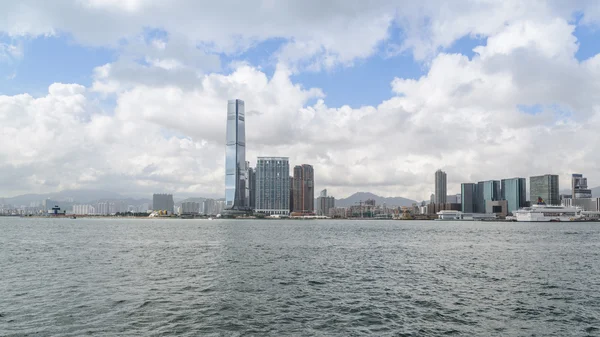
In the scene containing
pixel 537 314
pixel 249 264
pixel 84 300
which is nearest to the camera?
pixel 537 314

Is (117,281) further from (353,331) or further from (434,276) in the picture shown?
(434,276)

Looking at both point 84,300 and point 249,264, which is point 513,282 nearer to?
point 249,264

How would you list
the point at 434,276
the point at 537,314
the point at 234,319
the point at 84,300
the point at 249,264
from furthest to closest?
the point at 249,264 → the point at 434,276 → the point at 84,300 → the point at 537,314 → the point at 234,319

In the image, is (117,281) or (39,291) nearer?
(39,291)

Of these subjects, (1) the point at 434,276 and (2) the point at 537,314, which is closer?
(2) the point at 537,314

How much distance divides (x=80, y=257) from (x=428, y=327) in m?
53.4

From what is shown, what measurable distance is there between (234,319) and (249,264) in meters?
27.9

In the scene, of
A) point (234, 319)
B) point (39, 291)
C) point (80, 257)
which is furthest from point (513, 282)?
point (80, 257)

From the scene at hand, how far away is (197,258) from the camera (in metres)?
63.3

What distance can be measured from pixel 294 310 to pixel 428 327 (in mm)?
9527

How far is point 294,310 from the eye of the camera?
31500 mm

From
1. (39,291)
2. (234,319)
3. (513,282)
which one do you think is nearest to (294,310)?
(234,319)

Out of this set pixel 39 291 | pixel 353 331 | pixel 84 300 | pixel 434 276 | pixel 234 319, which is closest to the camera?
pixel 353 331

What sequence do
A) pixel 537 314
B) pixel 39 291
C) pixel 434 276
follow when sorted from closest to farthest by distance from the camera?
pixel 537 314, pixel 39 291, pixel 434 276
